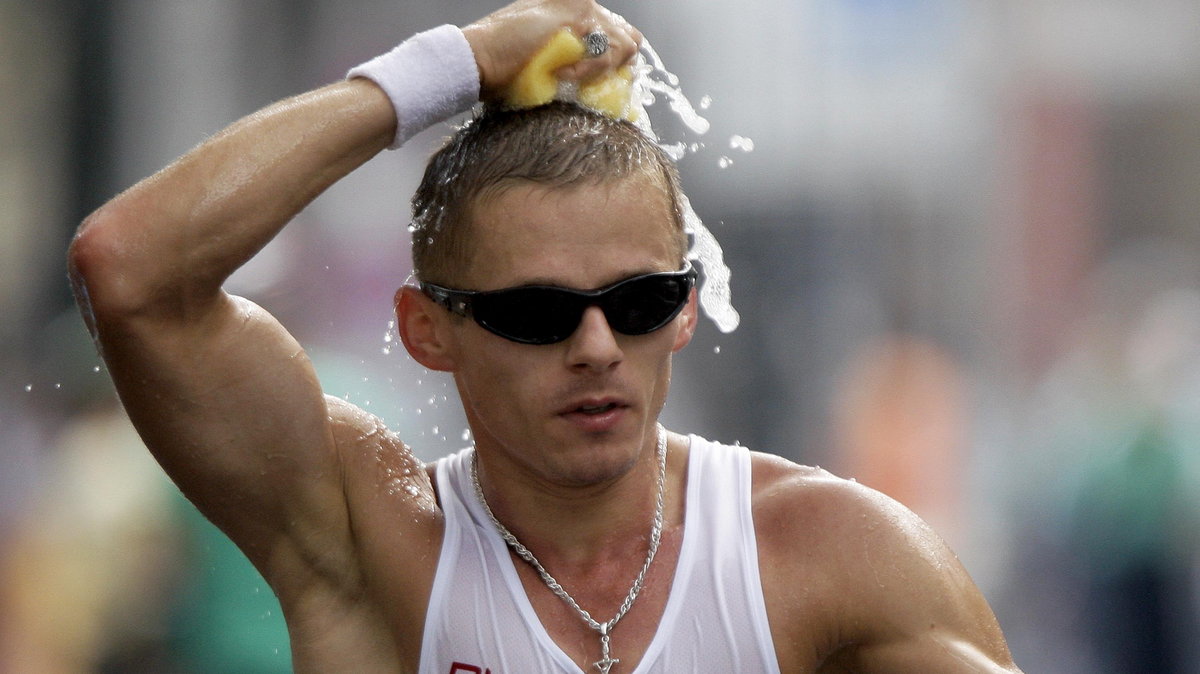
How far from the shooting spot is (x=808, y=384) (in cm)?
809

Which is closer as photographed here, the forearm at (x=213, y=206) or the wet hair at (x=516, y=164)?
the forearm at (x=213, y=206)

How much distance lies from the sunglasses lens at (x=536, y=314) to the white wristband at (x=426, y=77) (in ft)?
1.22

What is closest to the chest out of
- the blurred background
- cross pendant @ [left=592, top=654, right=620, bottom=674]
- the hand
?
cross pendant @ [left=592, top=654, right=620, bottom=674]

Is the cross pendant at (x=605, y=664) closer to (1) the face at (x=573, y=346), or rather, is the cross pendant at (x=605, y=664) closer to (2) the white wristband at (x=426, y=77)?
(1) the face at (x=573, y=346)

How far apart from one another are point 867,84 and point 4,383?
5901 millimetres

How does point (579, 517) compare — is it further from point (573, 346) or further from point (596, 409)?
point (573, 346)

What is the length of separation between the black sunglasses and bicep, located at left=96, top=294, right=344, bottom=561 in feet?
1.34

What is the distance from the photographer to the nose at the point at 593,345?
2.57 m

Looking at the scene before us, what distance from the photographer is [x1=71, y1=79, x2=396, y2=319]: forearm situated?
97.2 inches

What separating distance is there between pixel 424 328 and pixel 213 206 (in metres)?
0.59

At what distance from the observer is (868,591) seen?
2.62 meters

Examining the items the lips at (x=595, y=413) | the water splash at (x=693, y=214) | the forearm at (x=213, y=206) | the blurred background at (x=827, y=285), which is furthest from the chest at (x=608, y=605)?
the blurred background at (x=827, y=285)

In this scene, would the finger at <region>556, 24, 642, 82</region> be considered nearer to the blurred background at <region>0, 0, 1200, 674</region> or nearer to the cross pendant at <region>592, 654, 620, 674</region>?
the cross pendant at <region>592, 654, 620, 674</region>

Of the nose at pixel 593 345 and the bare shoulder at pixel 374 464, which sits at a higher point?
the nose at pixel 593 345
